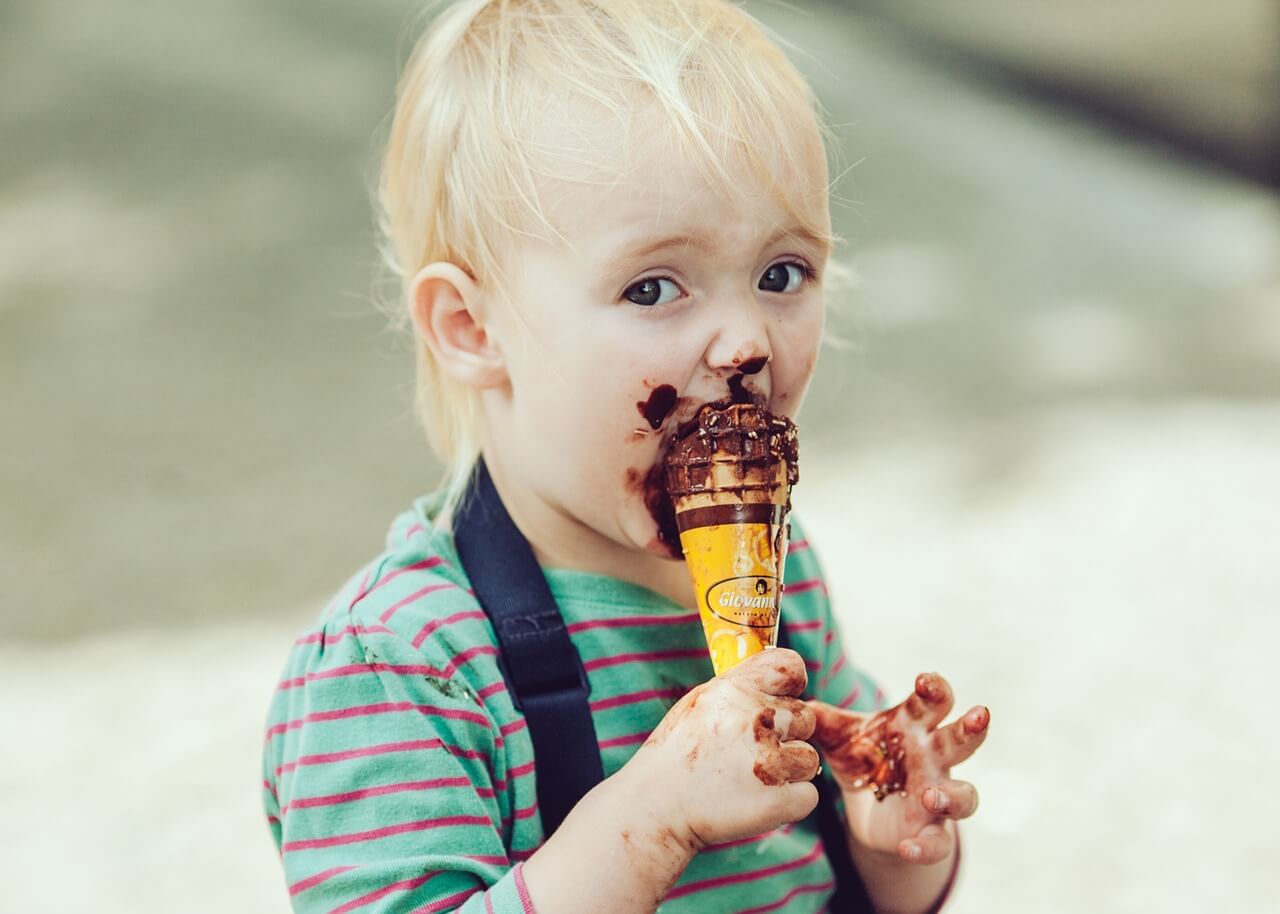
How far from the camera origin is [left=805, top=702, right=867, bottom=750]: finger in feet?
4.47

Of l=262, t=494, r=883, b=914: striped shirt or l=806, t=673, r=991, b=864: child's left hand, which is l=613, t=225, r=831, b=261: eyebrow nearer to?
l=262, t=494, r=883, b=914: striped shirt

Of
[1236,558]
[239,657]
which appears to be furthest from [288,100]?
[1236,558]

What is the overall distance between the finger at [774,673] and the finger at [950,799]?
0.24 meters

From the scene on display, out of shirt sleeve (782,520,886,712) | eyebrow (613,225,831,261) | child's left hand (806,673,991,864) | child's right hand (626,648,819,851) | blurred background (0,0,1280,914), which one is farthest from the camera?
blurred background (0,0,1280,914)

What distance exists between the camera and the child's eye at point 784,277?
1253mm

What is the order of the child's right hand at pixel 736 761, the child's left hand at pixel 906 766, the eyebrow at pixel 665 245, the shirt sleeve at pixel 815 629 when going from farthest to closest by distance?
the shirt sleeve at pixel 815 629 < the child's left hand at pixel 906 766 < the eyebrow at pixel 665 245 < the child's right hand at pixel 736 761

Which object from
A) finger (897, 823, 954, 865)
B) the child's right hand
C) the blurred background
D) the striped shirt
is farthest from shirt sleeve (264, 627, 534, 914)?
the blurred background

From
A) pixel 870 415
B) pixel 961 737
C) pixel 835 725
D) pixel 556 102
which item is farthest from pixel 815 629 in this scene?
pixel 870 415

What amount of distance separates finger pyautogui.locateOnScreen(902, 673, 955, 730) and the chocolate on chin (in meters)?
0.17

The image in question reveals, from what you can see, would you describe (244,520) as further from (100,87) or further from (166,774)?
(100,87)

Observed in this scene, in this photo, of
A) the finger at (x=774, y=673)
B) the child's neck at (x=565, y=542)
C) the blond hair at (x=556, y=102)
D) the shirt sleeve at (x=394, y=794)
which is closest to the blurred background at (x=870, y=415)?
the blond hair at (x=556, y=102)

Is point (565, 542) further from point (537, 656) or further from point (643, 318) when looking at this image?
point (643, 318)

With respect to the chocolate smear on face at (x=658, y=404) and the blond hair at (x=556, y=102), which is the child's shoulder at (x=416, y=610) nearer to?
the blond hair at (x=556, y=102)

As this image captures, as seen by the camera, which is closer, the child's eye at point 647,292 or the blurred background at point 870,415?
the child's eye at point 647,292
